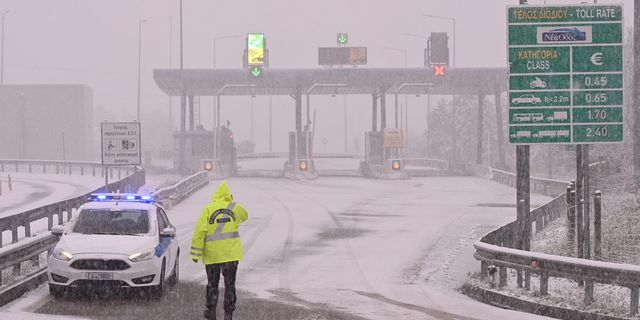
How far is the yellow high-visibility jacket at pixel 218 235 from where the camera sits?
11.6 meters

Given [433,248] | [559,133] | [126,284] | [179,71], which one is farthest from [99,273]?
[179,71]

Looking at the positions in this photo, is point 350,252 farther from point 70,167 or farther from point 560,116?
point 70,167

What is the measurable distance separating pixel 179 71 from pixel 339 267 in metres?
40.9

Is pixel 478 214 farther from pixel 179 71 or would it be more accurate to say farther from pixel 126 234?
pixel 179 71

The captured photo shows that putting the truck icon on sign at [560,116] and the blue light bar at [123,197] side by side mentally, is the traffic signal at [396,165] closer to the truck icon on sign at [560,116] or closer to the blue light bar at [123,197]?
the truck icon on sign at [560,116]

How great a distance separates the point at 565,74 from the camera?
16.2 metres

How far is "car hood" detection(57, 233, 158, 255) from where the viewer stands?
13.8m

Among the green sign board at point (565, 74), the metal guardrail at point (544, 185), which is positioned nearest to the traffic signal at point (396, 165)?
the metal guardrail at point (544, 185)

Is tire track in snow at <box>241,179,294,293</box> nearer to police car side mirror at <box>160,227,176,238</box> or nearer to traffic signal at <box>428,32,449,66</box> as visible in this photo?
police car side mirror at <box>160,227,176,238</box>

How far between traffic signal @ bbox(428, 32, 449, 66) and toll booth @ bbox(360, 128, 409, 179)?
958cm

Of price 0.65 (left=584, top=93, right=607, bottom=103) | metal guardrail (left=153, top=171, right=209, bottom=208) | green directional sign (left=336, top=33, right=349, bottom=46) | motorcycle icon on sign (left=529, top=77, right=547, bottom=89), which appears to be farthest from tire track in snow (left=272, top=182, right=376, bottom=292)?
green directional sign (left=336, top=33, right=349, bottom=46)

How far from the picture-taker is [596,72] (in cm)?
1617

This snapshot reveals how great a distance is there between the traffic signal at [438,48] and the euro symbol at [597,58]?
36231 mm

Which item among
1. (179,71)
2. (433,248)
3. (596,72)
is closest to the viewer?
(596,72)
